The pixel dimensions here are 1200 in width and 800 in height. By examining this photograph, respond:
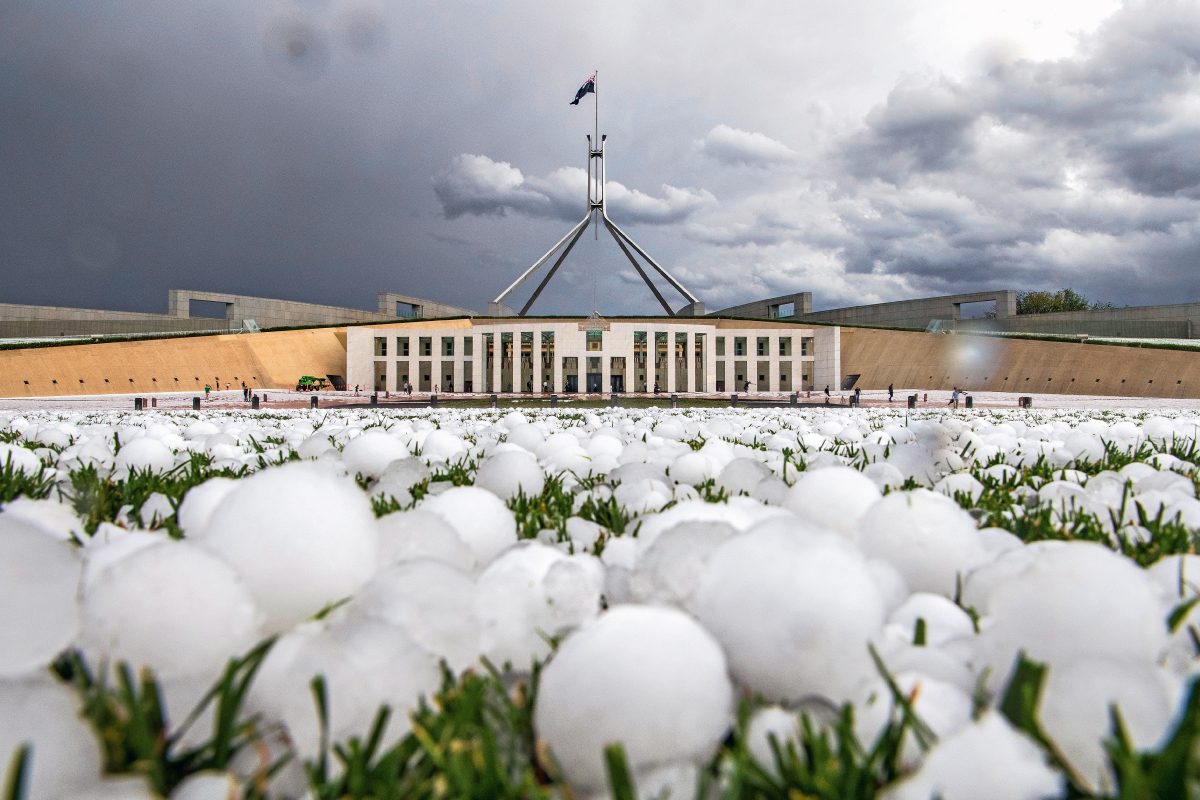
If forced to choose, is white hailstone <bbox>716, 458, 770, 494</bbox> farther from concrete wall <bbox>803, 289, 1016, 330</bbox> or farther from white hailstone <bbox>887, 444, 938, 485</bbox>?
concrete wall <bbox>803, 289, 1016, 330</bbox>

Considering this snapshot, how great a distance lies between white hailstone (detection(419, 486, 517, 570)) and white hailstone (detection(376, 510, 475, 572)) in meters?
0.09

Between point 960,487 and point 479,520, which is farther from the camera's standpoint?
point 960,487

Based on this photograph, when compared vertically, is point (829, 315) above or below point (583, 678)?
above

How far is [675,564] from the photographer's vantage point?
98cm

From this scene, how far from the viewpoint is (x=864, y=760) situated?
2.03ft

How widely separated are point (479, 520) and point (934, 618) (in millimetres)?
811

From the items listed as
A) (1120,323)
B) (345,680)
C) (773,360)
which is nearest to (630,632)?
(345,680)

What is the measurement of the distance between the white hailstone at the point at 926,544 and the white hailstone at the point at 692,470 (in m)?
0.99

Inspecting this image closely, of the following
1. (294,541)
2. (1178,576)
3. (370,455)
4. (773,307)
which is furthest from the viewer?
(773,307)

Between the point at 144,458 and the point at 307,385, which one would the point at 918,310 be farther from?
the point at 144,458

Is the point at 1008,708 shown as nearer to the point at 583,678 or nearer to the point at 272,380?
the point at 583,678

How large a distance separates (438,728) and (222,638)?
0.28 metres

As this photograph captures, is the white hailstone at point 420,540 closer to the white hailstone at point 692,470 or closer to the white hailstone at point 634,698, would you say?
the white hailstone at point 634,698

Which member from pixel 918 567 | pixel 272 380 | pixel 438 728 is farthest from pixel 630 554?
pixel 272 380
